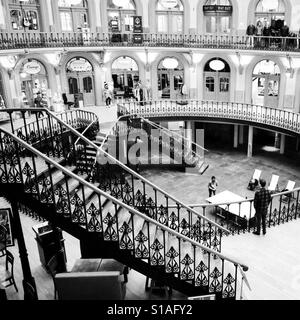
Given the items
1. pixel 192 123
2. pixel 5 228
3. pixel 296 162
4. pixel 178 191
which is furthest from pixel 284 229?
pixel 192 123

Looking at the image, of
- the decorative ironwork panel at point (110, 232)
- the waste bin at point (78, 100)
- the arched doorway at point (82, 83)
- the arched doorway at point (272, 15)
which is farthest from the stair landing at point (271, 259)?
the arched doorway at point (82, 83)

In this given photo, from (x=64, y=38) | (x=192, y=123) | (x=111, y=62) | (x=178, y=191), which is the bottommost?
(x=178, y=191)

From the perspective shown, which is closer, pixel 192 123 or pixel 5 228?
pixel 5 228

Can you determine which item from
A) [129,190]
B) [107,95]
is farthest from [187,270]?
[107,95]

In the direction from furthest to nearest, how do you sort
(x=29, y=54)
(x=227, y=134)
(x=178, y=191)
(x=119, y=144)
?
(x=227, y=134)
(x=29, y=54)
(x=178, y=191)
(x=119, y=144)

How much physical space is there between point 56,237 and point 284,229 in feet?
17.0

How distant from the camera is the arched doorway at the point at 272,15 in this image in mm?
19688

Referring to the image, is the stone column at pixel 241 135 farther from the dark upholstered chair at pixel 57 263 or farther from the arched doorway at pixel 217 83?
the dark upholstered chair at pixel 57 263

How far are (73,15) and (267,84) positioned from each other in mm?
11475

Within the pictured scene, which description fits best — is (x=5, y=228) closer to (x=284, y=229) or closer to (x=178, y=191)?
(x=284, y=229)

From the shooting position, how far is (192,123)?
77.3 feet

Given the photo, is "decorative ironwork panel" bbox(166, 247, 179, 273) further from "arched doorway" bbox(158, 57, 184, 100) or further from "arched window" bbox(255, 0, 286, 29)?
"arched doorway" bbox(158, 57, 184, 100)

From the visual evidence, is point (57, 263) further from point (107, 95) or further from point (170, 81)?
point (170, 81)
